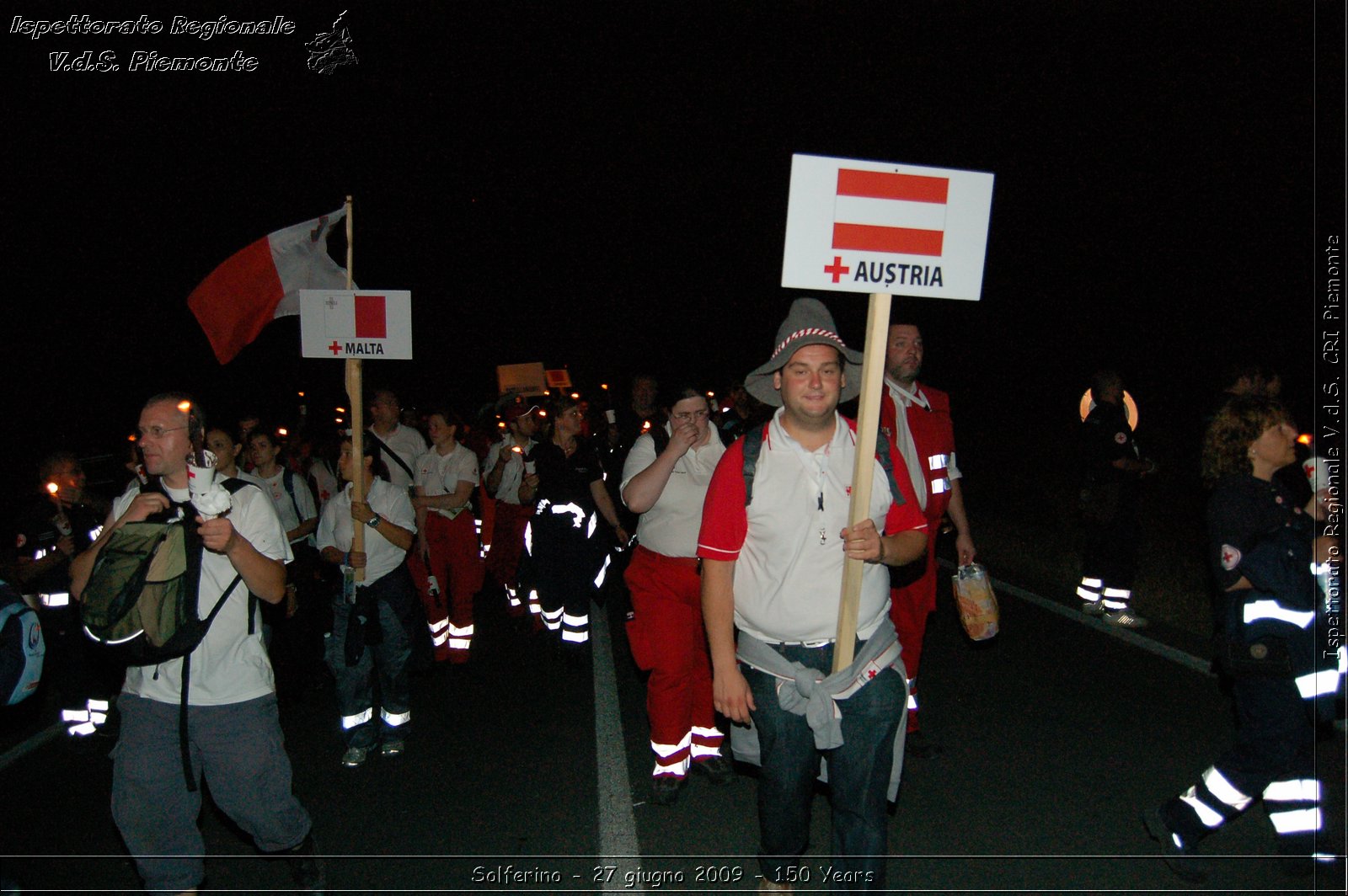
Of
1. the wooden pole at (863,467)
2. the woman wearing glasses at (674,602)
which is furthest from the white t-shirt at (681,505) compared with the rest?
the wooden pole at (863,467)

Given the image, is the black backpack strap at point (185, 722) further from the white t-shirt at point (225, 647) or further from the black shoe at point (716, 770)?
the black shoe at point (716, 770)

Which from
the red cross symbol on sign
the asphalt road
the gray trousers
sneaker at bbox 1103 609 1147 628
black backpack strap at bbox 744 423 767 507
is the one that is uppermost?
the red cross symbol on sign

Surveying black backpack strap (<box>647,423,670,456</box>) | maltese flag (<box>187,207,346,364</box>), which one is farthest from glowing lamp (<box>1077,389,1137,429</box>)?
maltese flag (<box>187,207,346,364</box>)

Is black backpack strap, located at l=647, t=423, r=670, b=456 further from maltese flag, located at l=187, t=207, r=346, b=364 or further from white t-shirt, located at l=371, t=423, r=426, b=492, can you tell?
white t-shirt, located at l=371, t=423, r=426, b=492

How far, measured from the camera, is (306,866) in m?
4.05

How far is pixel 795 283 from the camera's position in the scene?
3.42 meters

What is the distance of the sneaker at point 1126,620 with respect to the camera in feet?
27.3

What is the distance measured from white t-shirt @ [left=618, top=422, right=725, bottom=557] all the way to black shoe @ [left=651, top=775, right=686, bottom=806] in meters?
1.20

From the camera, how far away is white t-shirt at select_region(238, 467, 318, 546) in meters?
7.55

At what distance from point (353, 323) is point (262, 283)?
65 cm

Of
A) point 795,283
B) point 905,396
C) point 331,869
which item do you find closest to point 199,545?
point 331,869

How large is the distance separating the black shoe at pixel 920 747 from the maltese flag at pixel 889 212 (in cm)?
319

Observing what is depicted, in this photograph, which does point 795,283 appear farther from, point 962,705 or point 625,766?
point 962,705

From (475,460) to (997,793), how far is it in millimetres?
5312
